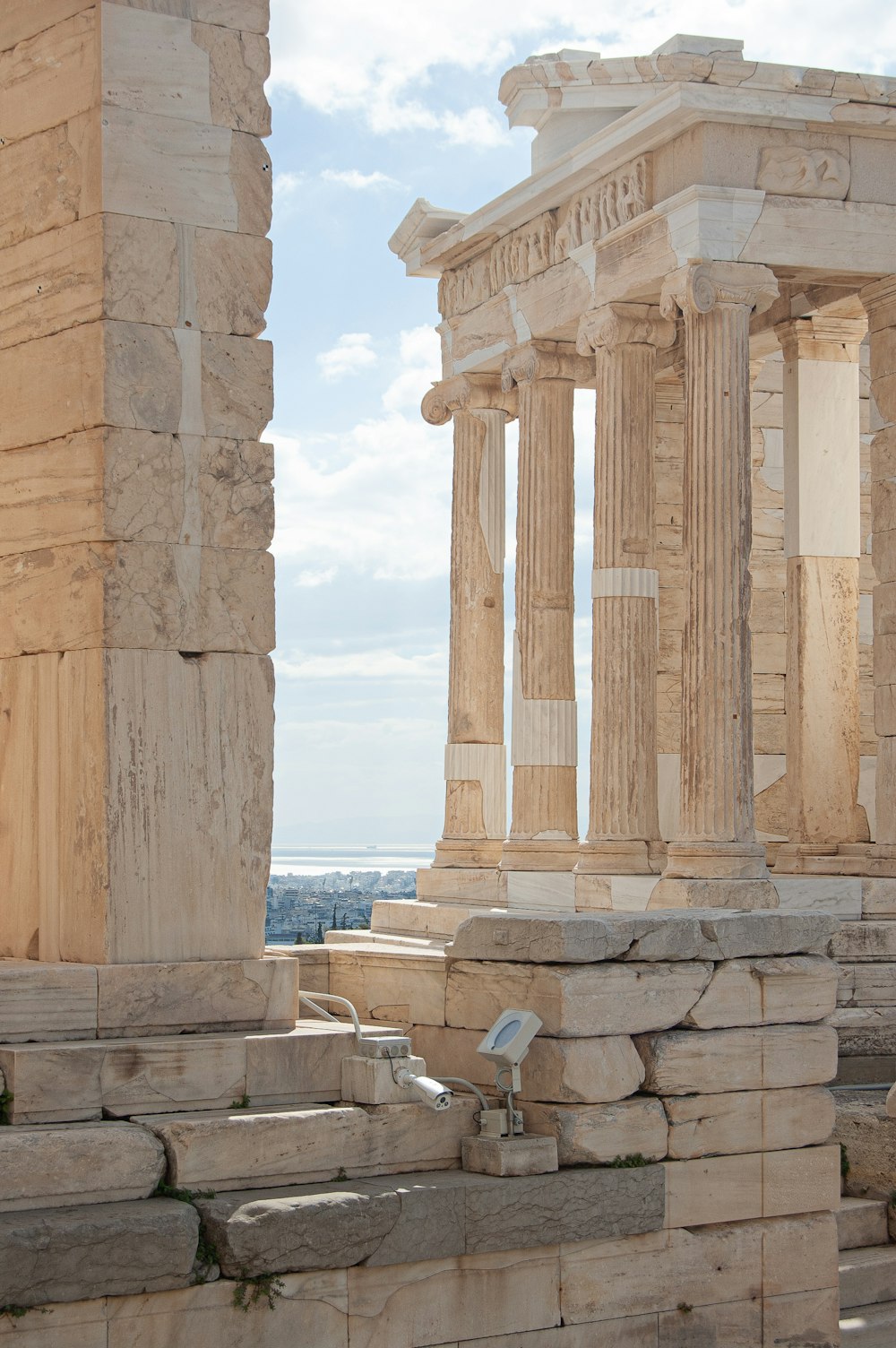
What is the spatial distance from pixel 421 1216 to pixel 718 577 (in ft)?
33.0

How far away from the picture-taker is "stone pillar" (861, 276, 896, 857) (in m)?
18.5

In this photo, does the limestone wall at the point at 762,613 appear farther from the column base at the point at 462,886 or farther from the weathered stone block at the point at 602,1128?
the weathered stone block at the point at 602,1128

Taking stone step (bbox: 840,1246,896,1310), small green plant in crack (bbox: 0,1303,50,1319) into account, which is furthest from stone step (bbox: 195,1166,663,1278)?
stone step (bbox: 840,1246,896,1310)

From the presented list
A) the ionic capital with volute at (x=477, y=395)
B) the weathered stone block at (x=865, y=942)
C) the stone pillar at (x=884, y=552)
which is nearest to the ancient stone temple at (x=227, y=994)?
the weathered stone block at (x=865, y=942)

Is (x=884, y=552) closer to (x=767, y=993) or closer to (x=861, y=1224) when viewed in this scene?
(x=861, y=1224)

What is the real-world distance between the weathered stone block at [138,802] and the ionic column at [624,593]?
9850mm

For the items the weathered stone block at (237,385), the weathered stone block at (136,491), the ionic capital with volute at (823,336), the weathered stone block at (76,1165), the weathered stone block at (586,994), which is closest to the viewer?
the weathered stone block at (76,1165)

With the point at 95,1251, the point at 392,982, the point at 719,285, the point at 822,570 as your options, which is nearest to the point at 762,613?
the point at 822,570

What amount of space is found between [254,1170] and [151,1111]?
550mm

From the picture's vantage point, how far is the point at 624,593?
19.6 metres

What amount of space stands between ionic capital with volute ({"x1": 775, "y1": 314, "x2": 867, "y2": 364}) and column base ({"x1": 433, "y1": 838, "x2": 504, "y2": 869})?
6.26m

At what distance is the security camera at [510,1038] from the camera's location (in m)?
9.40

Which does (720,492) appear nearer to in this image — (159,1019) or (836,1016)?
(836,1016)

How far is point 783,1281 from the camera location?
33.8 ft
